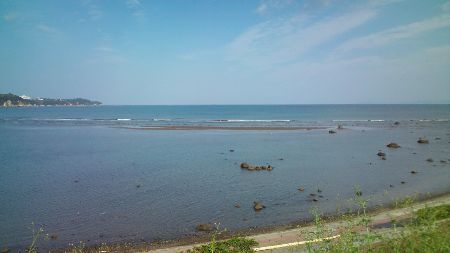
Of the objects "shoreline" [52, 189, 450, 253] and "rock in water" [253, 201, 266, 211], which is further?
"rock in water" [253, 201, 266, 211]

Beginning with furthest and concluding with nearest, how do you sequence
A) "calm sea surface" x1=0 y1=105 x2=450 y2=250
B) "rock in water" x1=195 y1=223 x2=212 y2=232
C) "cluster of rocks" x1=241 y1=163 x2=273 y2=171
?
1. "cluster of rocks" x1=241 y1=163 x2=273 y2=171
2. "calm sea surface" x1=0 y1=105 x2=450 y2=250
3. "rock in water" x1=195 y1=223 x2=212 y2=232

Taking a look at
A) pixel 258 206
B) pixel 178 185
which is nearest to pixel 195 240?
pixel 258 206

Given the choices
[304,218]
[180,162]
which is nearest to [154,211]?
[304,218]

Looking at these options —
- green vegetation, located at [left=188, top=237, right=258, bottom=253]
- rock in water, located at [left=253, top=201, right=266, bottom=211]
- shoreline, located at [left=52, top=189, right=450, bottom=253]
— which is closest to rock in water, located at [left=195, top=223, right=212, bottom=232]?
shoreline, located at [left=52, top=189, right=450, bottom=253]

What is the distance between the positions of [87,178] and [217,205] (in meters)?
12.8

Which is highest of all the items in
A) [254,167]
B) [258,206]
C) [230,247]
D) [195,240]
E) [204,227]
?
[230,247]

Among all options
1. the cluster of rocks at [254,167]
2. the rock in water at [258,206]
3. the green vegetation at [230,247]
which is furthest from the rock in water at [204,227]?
the cluster of rocks at [254,167]

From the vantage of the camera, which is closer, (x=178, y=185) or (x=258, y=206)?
(x=258, y=206)

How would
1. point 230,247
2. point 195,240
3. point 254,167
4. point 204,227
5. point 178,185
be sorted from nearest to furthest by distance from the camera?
point 230,247 < point 195,240 < point 204,227 < point 178,185 < point 254,167

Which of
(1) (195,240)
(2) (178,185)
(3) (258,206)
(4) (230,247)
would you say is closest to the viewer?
(4) (230,247)

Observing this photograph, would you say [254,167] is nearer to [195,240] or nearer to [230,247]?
[195,240]

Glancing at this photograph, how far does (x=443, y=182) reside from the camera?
2639cm

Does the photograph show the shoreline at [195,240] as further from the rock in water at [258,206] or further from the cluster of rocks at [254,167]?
the cluster of rocks at [254,167]

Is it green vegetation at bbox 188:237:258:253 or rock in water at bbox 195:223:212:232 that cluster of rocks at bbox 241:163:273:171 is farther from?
green vegetation at bbox 188:237:258:253
